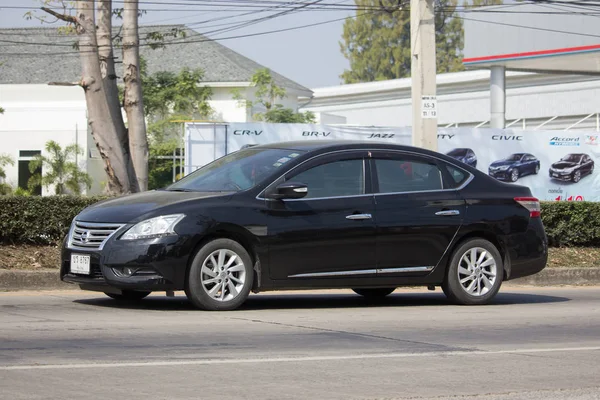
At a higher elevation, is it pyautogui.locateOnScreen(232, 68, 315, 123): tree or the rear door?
pyautogui.locateOnScreen(232, 68, 315, 123): tree

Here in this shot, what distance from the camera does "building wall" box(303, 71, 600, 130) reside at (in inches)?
1826

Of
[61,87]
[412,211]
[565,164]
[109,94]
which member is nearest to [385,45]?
[61,87]

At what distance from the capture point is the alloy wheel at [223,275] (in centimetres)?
984

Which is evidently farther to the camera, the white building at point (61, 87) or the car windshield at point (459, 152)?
the white building at point (61, 87)

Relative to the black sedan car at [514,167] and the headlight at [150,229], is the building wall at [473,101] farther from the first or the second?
the headlight at [150,229]

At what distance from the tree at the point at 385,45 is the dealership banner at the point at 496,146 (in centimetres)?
6617

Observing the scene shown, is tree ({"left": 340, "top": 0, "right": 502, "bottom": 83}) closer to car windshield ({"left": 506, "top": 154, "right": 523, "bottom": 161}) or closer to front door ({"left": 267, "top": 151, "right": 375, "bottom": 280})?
car windshield ({"left": 506, "top": 154, "right": 523, "bottom": 161})

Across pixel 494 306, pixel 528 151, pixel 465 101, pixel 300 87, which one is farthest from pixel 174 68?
pixel 494 306

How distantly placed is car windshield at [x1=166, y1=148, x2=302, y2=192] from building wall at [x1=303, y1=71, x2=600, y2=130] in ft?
109

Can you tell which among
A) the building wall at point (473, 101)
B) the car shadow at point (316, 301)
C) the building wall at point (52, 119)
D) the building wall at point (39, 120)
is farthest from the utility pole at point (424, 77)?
the building wall at point (473, 101)

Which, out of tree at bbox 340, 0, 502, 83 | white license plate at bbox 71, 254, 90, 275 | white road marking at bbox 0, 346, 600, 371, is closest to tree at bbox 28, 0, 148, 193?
white license plate at bbox 71, 254, 90, 275

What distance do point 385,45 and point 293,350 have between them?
86.8 m

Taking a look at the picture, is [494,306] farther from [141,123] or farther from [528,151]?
[528,151]

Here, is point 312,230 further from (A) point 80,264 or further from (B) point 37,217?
(B) point 37,217
